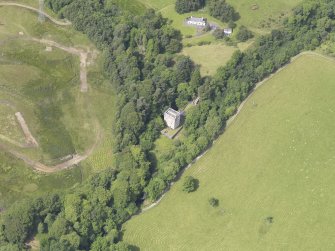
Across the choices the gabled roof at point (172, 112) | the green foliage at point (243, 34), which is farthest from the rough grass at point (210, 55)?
the gabled roof at point (172, 112)

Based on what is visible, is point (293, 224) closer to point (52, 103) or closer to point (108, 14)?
point (52, 103)

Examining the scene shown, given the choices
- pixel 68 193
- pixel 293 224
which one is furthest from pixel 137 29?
pixel 293 224

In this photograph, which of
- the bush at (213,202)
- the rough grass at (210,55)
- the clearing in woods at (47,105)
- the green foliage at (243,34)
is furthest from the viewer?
the green foliage at (243,34)

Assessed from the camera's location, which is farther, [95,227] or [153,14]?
[153,14]

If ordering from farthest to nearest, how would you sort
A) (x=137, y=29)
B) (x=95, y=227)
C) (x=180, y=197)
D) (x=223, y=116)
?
(x=137, y=29), (x=223, y=116), (x=180, y=197), (x=95, y=227)

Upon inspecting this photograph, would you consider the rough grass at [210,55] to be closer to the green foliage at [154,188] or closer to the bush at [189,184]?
the bush at [189,184]

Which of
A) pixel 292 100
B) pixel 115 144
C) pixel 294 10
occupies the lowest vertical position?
pixel 115 144
